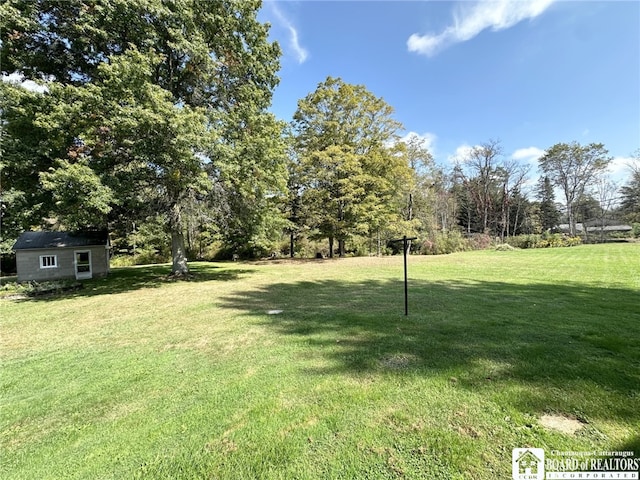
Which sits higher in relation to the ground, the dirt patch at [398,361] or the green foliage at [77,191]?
the green foliage at [77,191]

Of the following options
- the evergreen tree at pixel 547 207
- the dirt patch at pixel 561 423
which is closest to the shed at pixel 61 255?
the dirt patch at pixel 561 423

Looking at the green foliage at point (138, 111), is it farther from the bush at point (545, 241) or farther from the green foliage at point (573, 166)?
the green foliage at point (573, 166)

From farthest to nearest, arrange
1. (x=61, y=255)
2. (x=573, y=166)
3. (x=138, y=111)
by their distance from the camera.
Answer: (x=573, y=166)
(x=61, y=255)
(x=138, y=111)

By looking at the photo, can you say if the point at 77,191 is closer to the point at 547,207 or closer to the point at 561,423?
the point at 561,423

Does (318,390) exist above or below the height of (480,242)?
below

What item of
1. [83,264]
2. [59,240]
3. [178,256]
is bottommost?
[83,264]

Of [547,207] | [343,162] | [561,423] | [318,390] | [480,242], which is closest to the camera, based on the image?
[561,423]

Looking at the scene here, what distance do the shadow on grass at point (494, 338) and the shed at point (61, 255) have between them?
10.8m

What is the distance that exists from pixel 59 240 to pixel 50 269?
1.36 meters

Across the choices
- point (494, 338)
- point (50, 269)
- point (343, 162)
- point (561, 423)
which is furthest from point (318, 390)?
point (343, 162)

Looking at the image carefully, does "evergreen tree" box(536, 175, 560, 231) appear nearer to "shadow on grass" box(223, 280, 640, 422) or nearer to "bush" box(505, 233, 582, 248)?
"bush" box(505, 233, 582, 248)

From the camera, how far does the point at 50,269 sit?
1297 centimetres

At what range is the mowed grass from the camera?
2.02 meters

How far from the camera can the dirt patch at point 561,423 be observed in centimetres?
215
